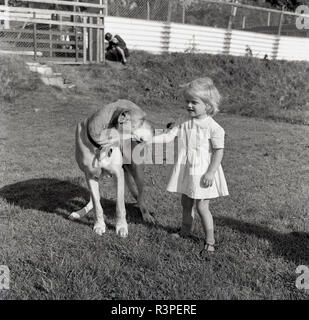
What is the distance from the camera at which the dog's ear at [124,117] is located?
3.42 meters

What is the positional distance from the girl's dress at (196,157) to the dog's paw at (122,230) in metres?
0.68

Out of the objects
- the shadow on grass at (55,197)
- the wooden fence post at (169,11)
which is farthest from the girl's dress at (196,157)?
the wooden fence post at (169,11)

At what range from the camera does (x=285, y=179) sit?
5910 millimetres

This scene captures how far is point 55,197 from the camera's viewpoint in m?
4.91

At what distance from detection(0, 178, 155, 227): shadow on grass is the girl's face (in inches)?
59.2

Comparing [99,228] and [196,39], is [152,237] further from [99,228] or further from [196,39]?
[196,39]

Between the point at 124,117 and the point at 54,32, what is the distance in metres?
12.0

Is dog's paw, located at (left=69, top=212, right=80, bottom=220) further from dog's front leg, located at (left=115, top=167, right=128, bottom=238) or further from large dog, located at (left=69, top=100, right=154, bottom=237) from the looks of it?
dog's front leg, located at (left=115, top=167, right=128, bottom=238)

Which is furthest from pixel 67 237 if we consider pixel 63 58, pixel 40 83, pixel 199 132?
pixel 63 58

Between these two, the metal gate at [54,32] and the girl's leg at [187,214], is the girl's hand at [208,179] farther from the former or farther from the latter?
the metal gate at [54,32]

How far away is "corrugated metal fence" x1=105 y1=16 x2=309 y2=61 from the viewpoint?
16297mm

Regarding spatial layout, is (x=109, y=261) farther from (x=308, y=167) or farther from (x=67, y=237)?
(x=308, y=167)

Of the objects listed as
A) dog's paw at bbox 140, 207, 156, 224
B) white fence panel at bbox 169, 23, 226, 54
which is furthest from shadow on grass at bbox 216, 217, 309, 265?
white fence panel at bbox 169, 23, 226, 54

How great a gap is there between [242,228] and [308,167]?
3.32 m
